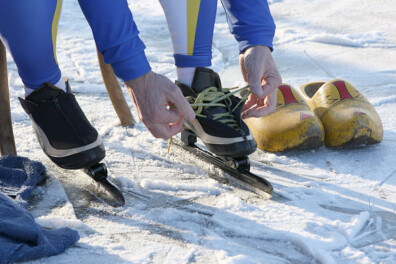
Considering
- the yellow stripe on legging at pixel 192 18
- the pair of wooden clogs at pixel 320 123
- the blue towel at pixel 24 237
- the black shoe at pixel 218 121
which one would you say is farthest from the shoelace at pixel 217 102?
the blue towel at pixel 24 237

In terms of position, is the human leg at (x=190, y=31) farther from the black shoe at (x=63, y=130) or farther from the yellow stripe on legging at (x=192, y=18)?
the black shoe at (x=63, y=130)

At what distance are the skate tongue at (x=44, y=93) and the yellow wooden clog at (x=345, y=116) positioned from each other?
0.86 metres

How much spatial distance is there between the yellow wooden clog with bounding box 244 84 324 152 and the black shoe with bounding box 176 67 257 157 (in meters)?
0.23

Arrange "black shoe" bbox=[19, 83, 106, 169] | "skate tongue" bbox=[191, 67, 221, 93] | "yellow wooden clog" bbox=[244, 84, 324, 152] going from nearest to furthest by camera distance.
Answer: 1. "black shoe" bbox=[19, 83, 106, 169]
2. "skate tongue" bbox=[191, 67, 221, 93]
3. "yellow wooden clog" bbox=[244, 84, 324, 152]

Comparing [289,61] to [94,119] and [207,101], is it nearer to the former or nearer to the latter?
[94,119]

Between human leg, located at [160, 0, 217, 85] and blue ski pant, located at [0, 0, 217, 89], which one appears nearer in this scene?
blue ski pant, located at [0, 0, 217, 89]

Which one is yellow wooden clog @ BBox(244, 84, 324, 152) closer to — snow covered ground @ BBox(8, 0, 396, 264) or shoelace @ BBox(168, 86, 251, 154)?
snow covered ground @ BBox(8, 0, 396, 264)

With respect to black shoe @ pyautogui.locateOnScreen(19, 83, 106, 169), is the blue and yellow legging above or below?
above

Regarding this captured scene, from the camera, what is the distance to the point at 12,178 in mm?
1411

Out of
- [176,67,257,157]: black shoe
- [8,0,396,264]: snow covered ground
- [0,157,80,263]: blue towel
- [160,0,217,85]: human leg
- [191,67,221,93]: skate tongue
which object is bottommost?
[8,0,396,264]: snow covered ground

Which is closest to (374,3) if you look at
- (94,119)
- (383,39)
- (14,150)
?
(383,39)

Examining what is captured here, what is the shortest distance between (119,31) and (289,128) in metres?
0.67

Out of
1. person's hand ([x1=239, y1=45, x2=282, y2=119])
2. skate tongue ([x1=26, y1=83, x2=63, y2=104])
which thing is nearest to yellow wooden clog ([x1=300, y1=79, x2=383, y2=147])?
person's hand ([x1=239, y1=45, x2=282, y2=119])

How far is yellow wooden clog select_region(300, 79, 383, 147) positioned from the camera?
65.2 inches
